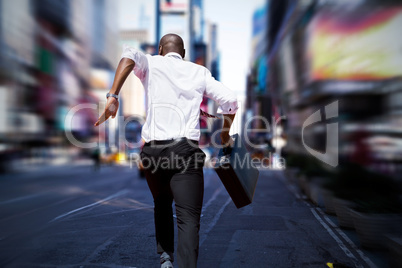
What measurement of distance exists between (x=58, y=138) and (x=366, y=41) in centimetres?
3349

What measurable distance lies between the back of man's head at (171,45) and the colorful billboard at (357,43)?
14189 millimetres

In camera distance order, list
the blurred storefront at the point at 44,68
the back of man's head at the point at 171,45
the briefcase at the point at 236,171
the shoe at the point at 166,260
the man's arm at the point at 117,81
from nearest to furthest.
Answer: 1. the man's arm at the point at 117,81
2. the briefcase at the point at 236,171
3. the back of man's head at the point at 171,45
4. the shoe at the point at 166,260
5. the blurred storefront at the point at 44,68

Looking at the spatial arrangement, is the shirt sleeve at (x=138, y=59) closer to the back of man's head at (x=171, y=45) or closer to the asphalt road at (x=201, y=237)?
the back of man's head at (x=171, y=45)

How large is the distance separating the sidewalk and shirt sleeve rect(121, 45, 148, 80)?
1768mm

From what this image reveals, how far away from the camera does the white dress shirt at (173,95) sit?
2.67m

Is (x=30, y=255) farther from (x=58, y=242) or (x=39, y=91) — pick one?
(x=39, y=91)

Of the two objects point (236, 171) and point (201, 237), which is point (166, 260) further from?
point (201, 237)

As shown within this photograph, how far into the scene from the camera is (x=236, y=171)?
2.74 metres

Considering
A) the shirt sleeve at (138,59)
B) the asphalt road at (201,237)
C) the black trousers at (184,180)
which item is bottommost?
the asphalt road at (201,237)

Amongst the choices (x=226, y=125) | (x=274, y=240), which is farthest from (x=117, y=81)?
(x=274, y=240)

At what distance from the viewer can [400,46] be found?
15.1 m

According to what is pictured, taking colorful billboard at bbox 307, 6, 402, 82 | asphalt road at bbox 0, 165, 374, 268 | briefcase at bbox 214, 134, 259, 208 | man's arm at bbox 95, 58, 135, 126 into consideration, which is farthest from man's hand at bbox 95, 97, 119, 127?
colorful billboard at bbox 307, 6, 402, 82

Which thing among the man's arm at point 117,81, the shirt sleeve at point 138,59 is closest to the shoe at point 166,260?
the man's arm at point 117,81
